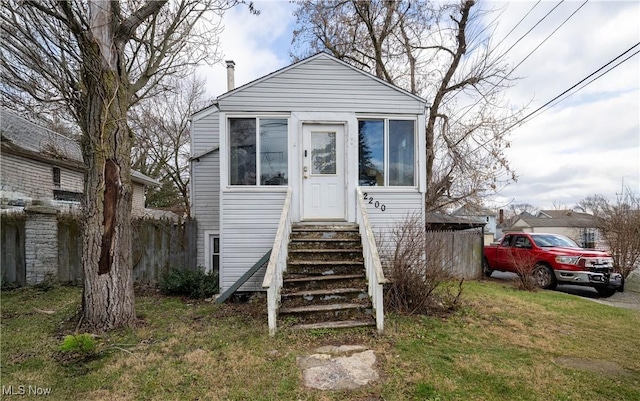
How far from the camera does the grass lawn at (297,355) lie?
326 cm

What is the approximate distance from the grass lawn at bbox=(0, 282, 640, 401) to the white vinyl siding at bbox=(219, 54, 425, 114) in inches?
165

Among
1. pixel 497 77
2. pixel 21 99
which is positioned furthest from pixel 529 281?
pixel 21 99

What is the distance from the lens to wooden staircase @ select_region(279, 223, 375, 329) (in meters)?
4.99

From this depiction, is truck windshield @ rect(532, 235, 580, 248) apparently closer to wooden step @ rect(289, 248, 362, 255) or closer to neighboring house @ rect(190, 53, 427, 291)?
neighboring house @ rect(190, 53, 427, 291)

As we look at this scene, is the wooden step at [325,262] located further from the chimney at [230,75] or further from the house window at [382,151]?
the chimney at [230,75]

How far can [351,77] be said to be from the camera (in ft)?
23.5

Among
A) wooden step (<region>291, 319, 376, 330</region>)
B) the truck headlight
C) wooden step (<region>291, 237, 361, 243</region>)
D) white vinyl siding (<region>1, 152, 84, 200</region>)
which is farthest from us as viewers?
white vinyl siding (<region>1, 152, 84, 200</region>)

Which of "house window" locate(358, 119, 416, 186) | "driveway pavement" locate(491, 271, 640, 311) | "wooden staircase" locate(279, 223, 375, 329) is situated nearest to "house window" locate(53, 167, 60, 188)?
"wooden staircase" locate(279, 223, 375, 329)

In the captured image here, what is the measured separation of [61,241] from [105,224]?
15.1 ft

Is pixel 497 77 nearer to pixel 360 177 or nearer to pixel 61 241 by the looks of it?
pixel 360 177

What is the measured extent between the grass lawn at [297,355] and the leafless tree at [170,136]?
1485cm

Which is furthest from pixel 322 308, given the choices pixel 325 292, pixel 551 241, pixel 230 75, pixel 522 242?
pixel 551 241

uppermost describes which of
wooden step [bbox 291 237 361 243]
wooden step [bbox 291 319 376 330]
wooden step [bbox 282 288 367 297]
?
wooden step [bbox 291 237 361 243]

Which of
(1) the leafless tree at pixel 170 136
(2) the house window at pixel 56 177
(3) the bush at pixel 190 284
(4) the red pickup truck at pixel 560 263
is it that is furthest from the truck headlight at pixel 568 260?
(1) the leafless tree at pixel 170 136
